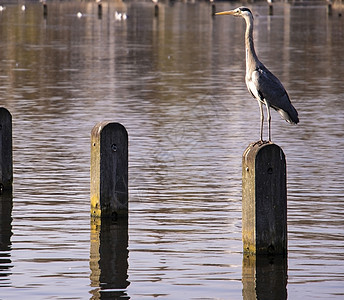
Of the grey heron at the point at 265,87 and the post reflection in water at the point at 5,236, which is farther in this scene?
the grey heron at the point at 265,87

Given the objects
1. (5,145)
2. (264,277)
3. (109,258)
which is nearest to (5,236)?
(109,258)

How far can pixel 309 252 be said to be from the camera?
1169 cm

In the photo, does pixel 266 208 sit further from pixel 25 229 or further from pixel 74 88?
pixel 74 88

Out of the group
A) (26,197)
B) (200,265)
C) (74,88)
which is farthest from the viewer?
(74,88)

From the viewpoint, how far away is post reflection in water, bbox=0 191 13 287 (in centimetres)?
1077

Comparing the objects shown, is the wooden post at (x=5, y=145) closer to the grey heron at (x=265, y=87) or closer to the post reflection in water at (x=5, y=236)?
the post reflection in water at (x=5, y=236)

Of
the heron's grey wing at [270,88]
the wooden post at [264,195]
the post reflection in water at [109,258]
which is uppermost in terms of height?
the heron's grey wing at [270,88]

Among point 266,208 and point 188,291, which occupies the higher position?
point 266,208

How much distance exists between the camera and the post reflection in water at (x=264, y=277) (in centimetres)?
1020

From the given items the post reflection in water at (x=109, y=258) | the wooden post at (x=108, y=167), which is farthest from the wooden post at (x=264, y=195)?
the wooden post at (x=108, y=167)

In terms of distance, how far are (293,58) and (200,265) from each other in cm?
3650

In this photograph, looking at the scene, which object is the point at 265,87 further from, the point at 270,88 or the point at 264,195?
the point at 264,195

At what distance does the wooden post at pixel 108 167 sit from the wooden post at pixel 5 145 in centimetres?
226

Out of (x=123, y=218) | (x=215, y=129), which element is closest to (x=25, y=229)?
(x=123, y=218)
